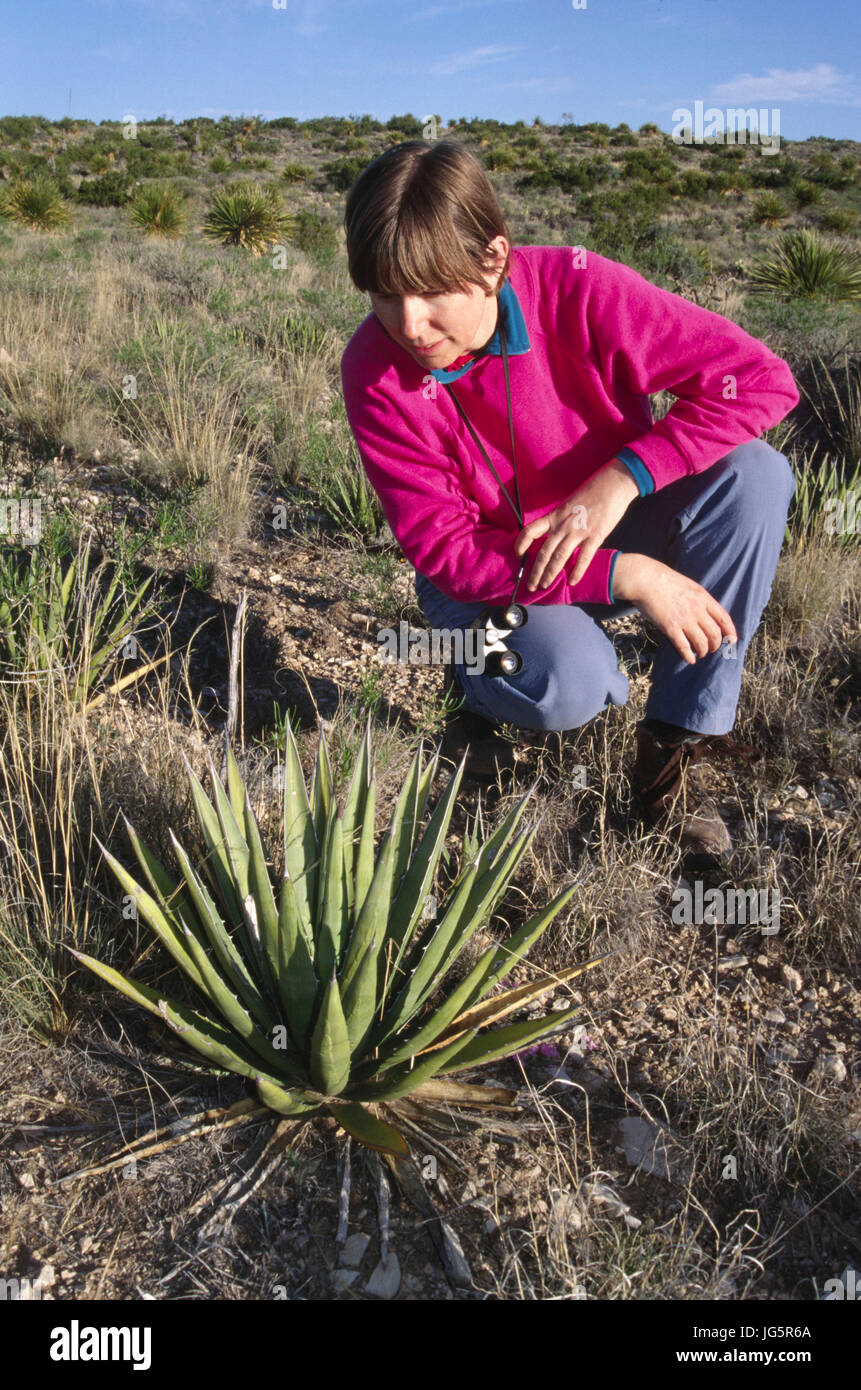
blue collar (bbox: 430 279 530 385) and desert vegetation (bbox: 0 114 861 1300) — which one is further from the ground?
blue collar (bbox: 430 279 530 385)

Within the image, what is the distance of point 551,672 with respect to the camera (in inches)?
88.0

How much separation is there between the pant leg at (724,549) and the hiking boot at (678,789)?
6 cm

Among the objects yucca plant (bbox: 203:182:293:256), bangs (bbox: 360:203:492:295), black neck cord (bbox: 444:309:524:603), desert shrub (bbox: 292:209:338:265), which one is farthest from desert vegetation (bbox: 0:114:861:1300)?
desert shrub (bbox: 292:209:338:265)

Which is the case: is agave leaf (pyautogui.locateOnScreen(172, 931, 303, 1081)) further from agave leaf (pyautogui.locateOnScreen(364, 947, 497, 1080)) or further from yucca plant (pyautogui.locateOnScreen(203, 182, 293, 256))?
yucca plant (pyautogui.locateOnScreen(203, 182, 293, 256))

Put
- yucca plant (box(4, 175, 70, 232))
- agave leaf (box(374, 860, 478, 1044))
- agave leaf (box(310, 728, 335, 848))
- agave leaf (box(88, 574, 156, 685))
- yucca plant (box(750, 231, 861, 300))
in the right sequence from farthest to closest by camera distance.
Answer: yucca plant (box(4, 175, 70, 232)), yucca plant (box(750, 231, 861, 300)), agave leaf (box(88, 574, 156, 685)), agave leaf (box(310, 728, 335, 848)), agave leaf (box(374, 860, 478, 1044))

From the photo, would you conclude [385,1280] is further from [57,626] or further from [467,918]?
[57,626]

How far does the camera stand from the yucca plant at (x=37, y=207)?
1284cm

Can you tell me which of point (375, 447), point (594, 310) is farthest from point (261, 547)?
point (594, 310)

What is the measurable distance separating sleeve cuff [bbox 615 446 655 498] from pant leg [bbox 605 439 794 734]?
0.65ft

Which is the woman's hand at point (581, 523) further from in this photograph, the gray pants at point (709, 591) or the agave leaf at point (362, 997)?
the agave leaf at point (362, 997)

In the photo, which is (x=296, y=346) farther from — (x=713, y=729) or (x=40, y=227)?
(x=40, y=227)

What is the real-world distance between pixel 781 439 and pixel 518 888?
3.23 meters

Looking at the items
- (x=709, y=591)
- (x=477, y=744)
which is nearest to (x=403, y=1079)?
(x=477, y=744)

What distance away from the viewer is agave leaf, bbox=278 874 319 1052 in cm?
158
